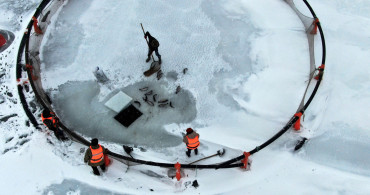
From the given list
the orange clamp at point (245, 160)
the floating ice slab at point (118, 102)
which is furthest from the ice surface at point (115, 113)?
the orange clamp at point (245, 160)

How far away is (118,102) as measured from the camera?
312 inches

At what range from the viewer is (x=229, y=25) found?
954cm

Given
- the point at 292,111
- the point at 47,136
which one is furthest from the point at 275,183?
the point at 47,136

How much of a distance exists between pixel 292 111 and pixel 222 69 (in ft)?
7.04

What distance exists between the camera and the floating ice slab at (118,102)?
7855 mm

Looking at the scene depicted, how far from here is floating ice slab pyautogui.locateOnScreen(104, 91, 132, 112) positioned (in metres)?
7.86

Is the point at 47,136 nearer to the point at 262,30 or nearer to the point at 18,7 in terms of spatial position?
the point at 18,7

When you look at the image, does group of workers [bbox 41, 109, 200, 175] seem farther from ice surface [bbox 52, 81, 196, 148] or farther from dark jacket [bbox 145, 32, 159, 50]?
dark jacket [bbox 145, 32, 159, 50]

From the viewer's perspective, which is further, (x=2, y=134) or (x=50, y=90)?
(x=50, y=90)

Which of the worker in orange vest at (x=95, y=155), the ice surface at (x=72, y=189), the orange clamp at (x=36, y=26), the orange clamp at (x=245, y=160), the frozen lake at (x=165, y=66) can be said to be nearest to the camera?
the worker in orange vest at (x=95, y=155)

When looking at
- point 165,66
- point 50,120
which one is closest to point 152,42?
Answer: point 165,66

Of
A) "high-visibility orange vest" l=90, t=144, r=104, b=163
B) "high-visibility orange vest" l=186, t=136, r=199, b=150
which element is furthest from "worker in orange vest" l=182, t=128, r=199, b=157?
"high-visibility orange vest" l=90, t=144, r=104, b=163

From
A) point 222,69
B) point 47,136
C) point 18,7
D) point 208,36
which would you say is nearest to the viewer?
point 47,136

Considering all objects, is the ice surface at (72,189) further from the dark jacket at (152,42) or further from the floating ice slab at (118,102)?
the dark jacket at (152,42)
